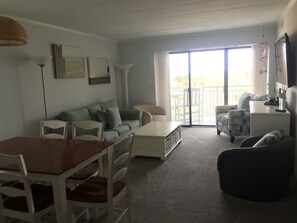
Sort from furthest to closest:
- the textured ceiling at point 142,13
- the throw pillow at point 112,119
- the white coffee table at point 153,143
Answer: the throw pillow at point 112,119 → the white coffee table at point 153,143 → the textured ceiling at point 142,13

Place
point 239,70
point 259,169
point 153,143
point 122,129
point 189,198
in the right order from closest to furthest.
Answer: point 259,169 < point 189,198 < point 153,143 < point 122,129 < point 239,70

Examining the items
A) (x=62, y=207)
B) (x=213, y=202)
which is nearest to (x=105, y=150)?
(x=62, y=207)

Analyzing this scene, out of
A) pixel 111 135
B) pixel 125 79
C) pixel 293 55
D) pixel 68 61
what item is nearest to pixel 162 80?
pixel 125 79

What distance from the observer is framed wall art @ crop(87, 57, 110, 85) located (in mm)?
5489

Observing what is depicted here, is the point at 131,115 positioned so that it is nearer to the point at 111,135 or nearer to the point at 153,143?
the point at 111,135

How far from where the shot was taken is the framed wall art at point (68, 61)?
449cm

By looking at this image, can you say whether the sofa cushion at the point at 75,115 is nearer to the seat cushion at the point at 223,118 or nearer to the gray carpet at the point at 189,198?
the gray carpet at the point at 189,198

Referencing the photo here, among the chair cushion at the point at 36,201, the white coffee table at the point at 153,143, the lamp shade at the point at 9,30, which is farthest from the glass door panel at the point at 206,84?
the chair cushion at the point at 36,201

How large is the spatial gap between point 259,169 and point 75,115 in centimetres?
315

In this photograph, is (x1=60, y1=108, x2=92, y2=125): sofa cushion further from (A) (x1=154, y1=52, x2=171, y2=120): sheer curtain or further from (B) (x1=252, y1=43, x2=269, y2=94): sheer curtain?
(B) (x1=252, y1=43, x2=269, y2=94): sheer curtain

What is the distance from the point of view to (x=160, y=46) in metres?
6.41

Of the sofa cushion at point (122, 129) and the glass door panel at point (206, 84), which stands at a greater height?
the glass door panel at point (206, 84)

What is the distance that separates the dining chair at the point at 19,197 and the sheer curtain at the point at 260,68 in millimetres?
5173

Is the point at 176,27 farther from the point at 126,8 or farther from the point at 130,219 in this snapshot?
the point at 130,219
